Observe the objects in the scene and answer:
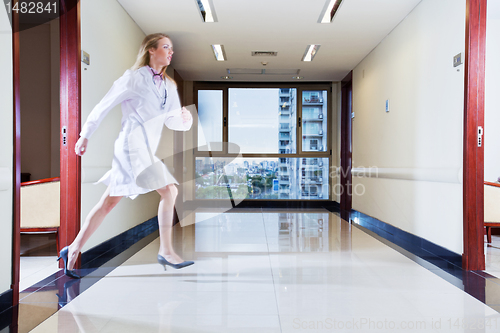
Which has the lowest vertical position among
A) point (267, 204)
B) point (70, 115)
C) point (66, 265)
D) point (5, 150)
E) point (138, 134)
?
point (267, 204)

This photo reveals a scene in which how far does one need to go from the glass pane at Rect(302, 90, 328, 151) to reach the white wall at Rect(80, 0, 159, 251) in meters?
4.27

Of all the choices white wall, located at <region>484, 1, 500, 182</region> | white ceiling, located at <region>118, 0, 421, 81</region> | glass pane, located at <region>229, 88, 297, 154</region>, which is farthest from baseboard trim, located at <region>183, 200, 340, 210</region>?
white wall, located at <region>484, 1, 500, 182</region>

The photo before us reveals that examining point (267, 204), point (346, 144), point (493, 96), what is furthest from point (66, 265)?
point (346, 144)

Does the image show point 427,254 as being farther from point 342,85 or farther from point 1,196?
point 342,85

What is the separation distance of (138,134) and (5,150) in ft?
2.73

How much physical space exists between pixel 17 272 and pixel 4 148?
0.69m

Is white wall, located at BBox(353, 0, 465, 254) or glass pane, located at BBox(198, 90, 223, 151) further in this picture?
glass pane, located at BBox(198, 90, 223, 151)

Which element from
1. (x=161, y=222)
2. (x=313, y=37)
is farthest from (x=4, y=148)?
(x=313, y=37)

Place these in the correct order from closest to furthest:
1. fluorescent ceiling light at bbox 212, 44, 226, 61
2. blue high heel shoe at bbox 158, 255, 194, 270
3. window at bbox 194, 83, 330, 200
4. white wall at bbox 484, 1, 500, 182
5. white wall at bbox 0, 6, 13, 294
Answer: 1. white wall at bbox 0, 6, 13, 294
2. blue high heel shoe at bbox 158, 255, 194, 270
3. white wall at bbox 484, 1, 500, 182
4. fluorescent ceiling light at bbox 212, 44, 226, 61
5. window at bbox 194, 83, 330, 200

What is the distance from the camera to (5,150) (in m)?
1.92

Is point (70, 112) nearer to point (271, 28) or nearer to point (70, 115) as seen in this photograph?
point (70, 115)

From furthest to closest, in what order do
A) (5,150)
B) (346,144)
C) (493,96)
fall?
(346,144) → (493,96) → (5,150)

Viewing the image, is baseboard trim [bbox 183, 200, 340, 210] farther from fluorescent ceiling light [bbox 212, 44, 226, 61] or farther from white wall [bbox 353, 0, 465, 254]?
fluorescent ceiling light [bbox 212, 44, 226, 61]

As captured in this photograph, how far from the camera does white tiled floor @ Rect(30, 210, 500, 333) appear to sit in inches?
66.1
